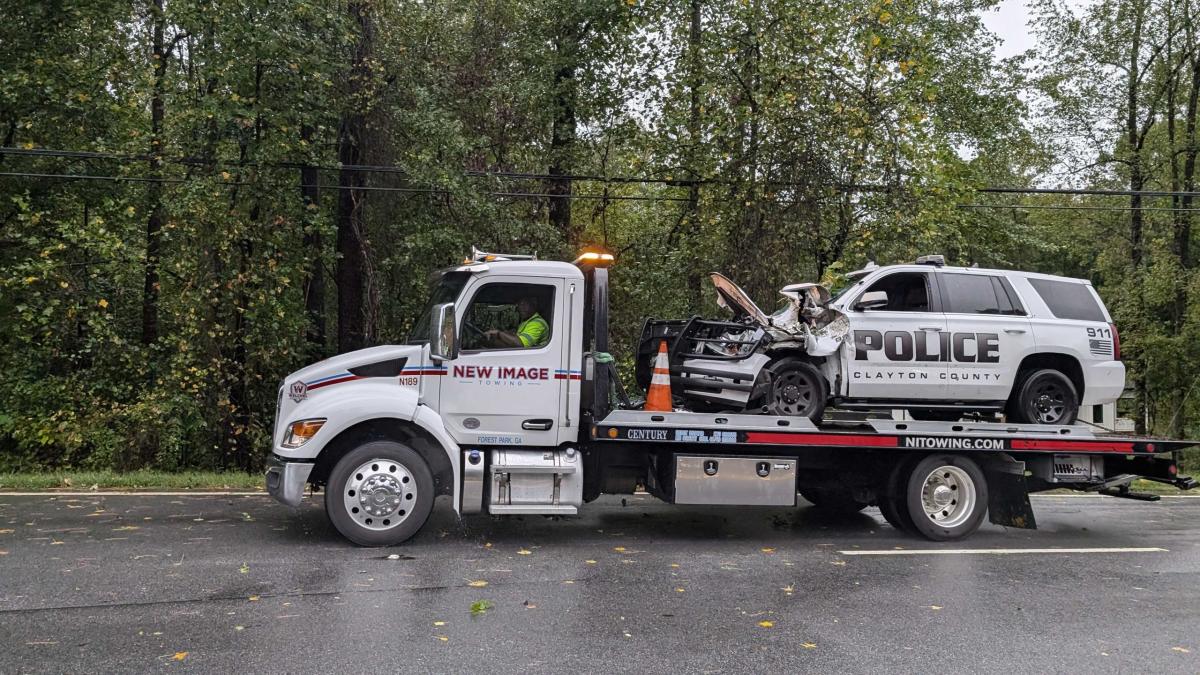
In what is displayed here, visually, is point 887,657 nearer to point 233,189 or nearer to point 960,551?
point 960,551

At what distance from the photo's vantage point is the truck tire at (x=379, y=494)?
794cm

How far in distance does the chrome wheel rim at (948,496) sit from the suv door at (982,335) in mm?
847

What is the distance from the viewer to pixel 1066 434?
30.6 ft

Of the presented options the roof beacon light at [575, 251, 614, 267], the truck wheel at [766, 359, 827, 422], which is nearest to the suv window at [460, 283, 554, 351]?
the roof beacon light at [575, 251, 614, 267]

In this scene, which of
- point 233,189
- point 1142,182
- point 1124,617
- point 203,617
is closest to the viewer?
point 203,617

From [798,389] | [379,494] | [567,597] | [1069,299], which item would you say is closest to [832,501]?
[798,389]

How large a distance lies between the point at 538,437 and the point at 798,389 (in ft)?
9.38

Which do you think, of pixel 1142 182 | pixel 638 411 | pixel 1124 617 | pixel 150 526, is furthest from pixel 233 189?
pixel 1142 182

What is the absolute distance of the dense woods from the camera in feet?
50.7

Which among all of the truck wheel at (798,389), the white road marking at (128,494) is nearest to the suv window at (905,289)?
the truck wheel at (798,389)

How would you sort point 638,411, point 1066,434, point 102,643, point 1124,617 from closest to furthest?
point 102,643 < point 1124,617 < point 638,411 < point 1066,434

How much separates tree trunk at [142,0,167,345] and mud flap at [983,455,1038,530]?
13218 mm

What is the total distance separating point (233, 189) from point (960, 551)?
41.5ft

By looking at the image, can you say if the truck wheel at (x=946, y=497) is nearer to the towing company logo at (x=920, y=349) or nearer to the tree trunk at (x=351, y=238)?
the towing company logo at (x=920, y=349)
